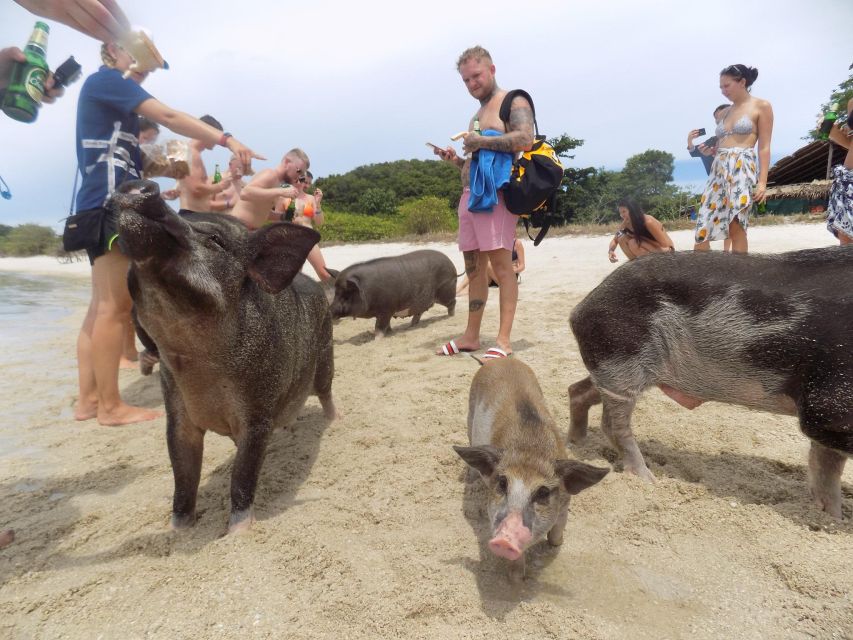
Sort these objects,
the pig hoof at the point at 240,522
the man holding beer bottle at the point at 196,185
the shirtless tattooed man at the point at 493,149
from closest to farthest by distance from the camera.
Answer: the pig hoof at the point at 240,522
the shirtless tattooed man at the point at 493,149
the man holding beer bottle at the point at 196,185

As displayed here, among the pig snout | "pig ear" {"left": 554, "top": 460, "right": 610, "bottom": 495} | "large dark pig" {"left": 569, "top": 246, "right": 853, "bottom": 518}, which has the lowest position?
the pig snout

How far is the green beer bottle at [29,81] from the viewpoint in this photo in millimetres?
2102

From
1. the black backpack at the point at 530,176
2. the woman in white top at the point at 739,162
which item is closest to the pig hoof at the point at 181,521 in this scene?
the black backpack at the point at 530,176

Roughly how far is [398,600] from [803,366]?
2052 mm

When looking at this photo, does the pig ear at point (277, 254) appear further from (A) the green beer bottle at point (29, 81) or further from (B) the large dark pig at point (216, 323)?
(A) the green beer bottle at point (29, 81)

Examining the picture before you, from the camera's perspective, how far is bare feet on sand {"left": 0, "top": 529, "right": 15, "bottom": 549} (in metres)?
2.42

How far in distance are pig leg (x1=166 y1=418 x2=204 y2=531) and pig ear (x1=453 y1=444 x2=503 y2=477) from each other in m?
1.31

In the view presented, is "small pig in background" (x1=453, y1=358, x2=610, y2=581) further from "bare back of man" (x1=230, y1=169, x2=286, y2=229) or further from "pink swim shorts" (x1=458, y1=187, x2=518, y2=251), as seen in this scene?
"bare back of man" (x1=230, y1=169, x2=286, y2=229)

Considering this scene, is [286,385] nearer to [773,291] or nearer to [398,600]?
[398,600]

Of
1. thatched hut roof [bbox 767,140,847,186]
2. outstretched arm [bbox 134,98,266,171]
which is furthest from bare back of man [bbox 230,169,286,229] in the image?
thatched hut roof [bbox 767,140,847,186]

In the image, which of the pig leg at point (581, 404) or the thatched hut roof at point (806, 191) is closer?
the pig leg at point (581, 404)

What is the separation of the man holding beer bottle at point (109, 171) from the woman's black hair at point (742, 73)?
4.86 metres

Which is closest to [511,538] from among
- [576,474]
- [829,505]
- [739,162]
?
[576,474]

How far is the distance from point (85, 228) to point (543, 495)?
3409 millimetres
